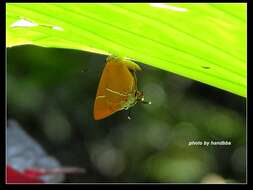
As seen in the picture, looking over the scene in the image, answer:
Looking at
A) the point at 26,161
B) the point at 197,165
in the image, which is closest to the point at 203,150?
the point at 197,165

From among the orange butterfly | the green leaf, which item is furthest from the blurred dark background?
the green leaf

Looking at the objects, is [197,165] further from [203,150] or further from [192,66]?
[192,66]

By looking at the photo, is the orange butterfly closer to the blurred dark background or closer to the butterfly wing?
the butterfly wing

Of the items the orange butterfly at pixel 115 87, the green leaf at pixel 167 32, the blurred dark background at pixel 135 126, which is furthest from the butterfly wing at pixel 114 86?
the blurred dark background at pixel 135 126

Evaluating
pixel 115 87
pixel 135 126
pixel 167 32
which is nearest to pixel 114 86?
pixel 115 87

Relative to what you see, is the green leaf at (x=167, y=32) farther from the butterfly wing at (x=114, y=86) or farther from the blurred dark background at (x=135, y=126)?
the blurred dark background at (x=135, y=126)

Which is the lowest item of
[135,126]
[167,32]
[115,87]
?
[135,126]

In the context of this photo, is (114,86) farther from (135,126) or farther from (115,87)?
(135,126)
